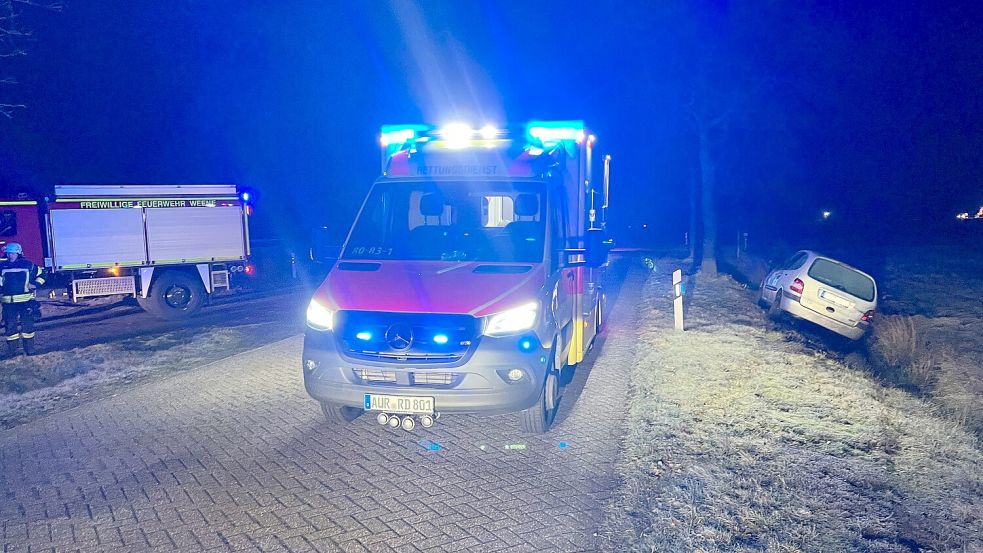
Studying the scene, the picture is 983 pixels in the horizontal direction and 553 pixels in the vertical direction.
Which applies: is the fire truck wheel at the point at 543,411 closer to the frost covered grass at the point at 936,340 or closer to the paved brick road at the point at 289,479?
the paved brick road at the point at 289,479

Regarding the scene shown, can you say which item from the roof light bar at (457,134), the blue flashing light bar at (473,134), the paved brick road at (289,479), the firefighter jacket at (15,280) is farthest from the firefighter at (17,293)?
the roof light bar at (457,134)

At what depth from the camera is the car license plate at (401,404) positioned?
17.2ft

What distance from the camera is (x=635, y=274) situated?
2136 cm

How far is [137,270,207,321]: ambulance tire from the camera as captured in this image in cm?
1371

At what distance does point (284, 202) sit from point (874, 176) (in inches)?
1554

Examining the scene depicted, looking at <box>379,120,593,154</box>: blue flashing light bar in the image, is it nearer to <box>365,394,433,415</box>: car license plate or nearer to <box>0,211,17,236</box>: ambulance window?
<box>365,394,433,415</box>: car license plate

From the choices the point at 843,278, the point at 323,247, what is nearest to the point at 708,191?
the point at 843,278

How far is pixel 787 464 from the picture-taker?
5.14 meters

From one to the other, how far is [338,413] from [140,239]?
9.42 metres

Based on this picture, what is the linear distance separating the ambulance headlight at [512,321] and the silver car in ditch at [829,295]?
299 inches

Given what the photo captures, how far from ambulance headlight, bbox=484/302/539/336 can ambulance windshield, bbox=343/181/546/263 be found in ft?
2.28

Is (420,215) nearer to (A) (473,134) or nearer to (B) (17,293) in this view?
(A) (473,134)

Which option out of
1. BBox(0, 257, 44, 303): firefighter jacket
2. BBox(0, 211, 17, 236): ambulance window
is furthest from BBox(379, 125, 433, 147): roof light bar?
BBox(0, 211, 17, 236): ambulance window

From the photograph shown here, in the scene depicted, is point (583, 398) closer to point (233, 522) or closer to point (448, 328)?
point (448, 328)
